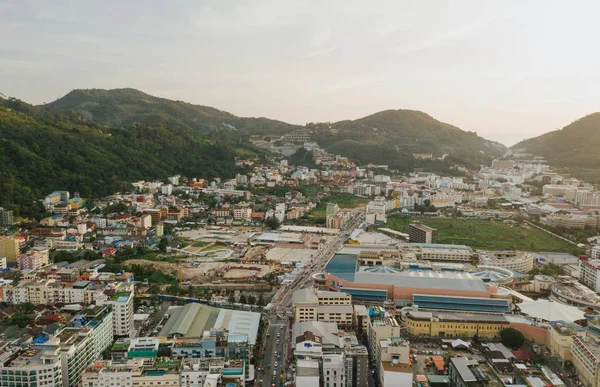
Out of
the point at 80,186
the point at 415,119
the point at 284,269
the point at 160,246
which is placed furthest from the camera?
the point at 415,119

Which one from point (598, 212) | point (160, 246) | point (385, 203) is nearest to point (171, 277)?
point (160, 246)

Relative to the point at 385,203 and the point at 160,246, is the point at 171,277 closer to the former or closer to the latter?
the point at 160,246

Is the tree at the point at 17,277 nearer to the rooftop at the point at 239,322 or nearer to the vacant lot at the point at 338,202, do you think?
the rooftop at the point at 239,322

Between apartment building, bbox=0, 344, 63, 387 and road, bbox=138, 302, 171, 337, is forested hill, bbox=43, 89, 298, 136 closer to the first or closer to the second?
road, bbox=138, 302, 171, 337

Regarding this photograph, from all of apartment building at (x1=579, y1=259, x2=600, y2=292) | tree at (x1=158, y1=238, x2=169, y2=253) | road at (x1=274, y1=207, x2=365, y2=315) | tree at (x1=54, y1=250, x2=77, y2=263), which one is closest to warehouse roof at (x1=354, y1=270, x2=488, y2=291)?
road at (x1=274, y1=207, x2=365, y2=315)

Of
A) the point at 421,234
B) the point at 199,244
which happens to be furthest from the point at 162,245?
the point at 421,234

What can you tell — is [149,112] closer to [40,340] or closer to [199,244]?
[199,244]

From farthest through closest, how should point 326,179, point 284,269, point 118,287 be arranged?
point 326,179, point 284,269, point 118,287
